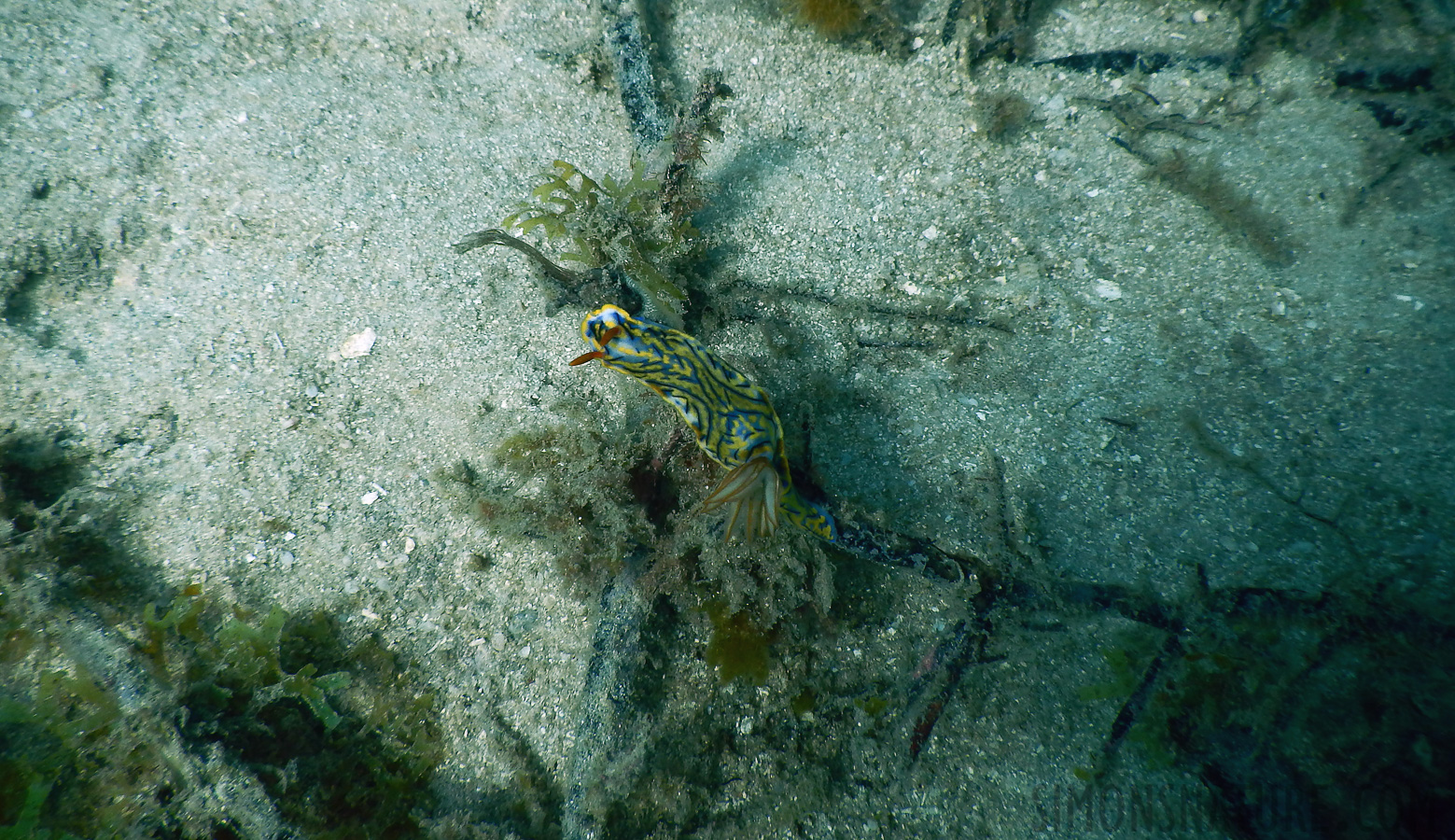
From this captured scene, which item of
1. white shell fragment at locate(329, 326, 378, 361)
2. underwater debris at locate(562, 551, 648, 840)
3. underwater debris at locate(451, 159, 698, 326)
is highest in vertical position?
underwater debris at locate(451, 159, 698, 326)

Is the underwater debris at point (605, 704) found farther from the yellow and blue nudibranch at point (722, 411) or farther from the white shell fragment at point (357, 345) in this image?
the white shell fragment at point (357, 345)

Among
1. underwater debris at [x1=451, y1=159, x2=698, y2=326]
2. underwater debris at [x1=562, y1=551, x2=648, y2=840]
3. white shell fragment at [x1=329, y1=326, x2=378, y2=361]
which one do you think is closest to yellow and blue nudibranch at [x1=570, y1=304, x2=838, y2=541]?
underwater debris at [x1=451, y1=159, x2=698, y2=326]

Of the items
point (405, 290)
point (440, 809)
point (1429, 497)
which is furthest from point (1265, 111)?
point (440, 809)

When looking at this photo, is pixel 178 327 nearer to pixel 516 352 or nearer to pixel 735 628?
pixel 516 352

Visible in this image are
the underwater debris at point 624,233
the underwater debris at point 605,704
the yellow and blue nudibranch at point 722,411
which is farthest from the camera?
the underwater debris at point 624,233

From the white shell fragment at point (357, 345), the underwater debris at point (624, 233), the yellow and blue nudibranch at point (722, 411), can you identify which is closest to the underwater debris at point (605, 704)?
the yellow and blue nudibranch at point (722, 411)

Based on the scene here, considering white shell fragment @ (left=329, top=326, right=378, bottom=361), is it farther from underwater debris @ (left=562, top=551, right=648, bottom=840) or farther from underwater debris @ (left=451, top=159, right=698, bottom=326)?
underwater debris @ (left=562, top=551, right=648, bottom=840)
